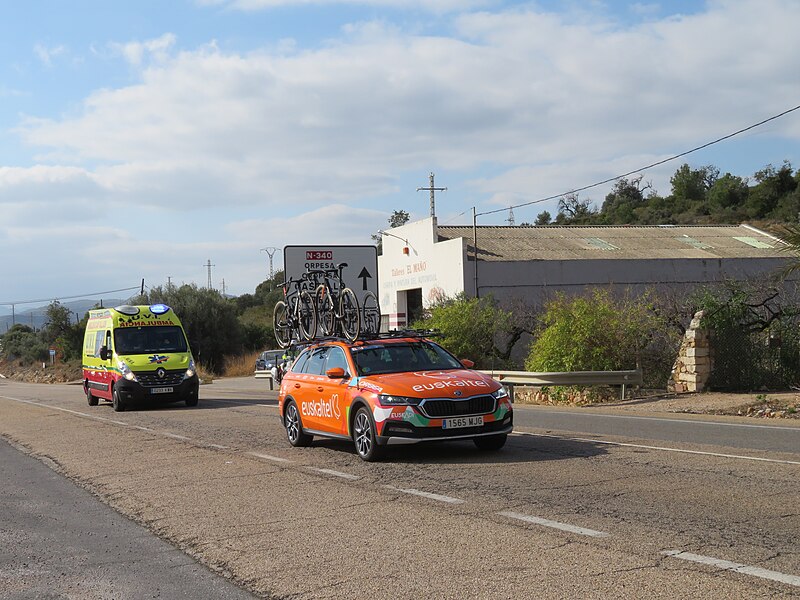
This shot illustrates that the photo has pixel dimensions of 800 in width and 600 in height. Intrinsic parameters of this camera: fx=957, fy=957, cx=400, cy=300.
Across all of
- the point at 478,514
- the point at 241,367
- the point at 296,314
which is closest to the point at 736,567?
the point at 478,514

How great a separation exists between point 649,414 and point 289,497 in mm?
10955

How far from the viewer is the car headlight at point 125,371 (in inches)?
955

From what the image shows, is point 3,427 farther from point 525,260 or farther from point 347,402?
point 525,260

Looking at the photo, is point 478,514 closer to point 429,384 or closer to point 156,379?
point 429,384

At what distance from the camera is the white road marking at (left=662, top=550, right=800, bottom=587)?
5.70 meters

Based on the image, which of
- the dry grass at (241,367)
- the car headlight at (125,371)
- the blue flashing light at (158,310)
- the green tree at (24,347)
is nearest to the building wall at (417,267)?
the dry grass at (241,367)

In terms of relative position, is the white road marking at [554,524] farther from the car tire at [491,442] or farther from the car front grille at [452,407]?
the car tire at [491,442]

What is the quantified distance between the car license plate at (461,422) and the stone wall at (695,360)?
40.8 feet

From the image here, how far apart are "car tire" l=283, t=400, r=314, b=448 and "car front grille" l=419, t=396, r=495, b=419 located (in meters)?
3.02

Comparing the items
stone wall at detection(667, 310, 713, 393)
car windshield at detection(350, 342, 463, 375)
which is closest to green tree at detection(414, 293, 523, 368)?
stone wall at detection(667, 310, 713, 393)

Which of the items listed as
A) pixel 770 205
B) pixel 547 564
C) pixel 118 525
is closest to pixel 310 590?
pixel 547 564

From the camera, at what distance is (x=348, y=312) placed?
16859 mm

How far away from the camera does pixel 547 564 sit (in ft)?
20.7

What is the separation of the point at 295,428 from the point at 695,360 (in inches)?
471
